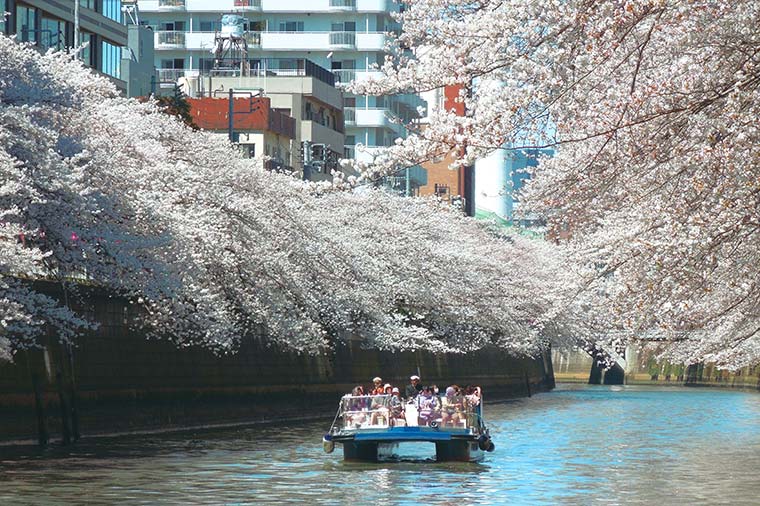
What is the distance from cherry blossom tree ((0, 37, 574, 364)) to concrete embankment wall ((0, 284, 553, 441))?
823mm

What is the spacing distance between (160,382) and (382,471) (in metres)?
13.0

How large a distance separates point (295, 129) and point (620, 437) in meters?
47.8

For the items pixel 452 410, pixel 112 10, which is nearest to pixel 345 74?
pixel 112 10

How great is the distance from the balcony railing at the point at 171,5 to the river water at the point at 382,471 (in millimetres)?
77958

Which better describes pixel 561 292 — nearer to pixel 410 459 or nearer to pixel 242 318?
pixel 242 318

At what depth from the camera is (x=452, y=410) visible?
38.7m

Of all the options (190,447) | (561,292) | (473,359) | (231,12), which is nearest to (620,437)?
(561,292)

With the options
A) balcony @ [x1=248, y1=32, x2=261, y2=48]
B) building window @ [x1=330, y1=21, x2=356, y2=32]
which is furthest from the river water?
building window @ [x1=330, y1=21, x2=356, y2=32]

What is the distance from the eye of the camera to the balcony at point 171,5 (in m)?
126

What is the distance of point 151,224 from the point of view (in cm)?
4103

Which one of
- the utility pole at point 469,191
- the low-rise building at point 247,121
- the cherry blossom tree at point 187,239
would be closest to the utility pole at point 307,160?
the low-rise building at point 247,121

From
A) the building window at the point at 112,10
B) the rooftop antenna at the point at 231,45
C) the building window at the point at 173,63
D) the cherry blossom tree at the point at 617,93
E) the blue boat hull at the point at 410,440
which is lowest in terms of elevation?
the blue boat hull at the point at 410,440

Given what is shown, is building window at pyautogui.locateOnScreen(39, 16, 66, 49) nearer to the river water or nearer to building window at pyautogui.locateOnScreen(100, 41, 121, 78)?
building window at pyautogui.locateOnScreen(100, 41, 121, 78)

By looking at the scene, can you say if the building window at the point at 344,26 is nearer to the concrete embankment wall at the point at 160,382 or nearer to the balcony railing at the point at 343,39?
the balcony railing at the point at 343,39
